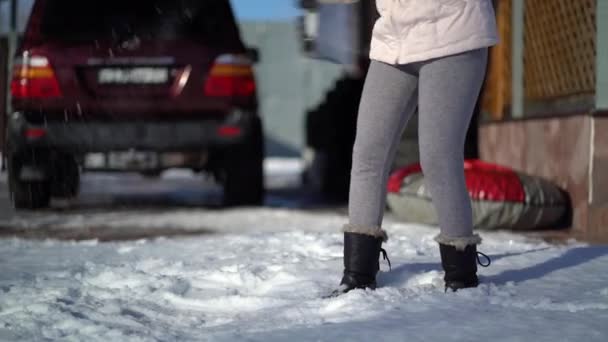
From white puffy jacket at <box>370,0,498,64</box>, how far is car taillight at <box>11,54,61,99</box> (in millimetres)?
3877

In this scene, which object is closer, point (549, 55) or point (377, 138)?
point (377, 138)

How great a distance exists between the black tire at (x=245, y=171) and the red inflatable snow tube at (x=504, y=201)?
54.3 inches

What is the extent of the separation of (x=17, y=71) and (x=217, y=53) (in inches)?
56.0

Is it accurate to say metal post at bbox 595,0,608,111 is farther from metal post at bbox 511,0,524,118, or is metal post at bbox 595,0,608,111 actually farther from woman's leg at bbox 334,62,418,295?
woman's leg at bbox 334,62,418,295

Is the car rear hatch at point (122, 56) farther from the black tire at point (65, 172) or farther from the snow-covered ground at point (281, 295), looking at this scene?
the snow-covered ground at point (281, 295)

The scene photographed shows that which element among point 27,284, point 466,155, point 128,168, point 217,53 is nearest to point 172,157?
point 128,168

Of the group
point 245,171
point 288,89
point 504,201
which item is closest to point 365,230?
point 504,201

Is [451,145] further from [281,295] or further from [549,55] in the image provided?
[549,55]

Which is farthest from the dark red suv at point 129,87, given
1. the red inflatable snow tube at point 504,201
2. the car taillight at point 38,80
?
the red inflatable snow tube at point 504,201

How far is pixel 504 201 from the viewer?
5379 mm

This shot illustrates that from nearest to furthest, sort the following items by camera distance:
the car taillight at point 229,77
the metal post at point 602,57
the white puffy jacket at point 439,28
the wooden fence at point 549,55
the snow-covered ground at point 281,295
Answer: the snow-covered ground at point 281,295
the white puffy jacket at point 439,28
the metal post at point 602,57
the wooden fence at point 549,55
the car taillight at point 229,77

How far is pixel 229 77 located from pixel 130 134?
0.82 meters

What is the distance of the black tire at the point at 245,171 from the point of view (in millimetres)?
6734

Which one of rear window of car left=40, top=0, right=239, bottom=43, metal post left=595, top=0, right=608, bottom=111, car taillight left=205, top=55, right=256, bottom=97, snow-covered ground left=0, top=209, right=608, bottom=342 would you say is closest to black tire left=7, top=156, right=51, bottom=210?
rear window of car left=40, top=0, right=239, bottom=43
